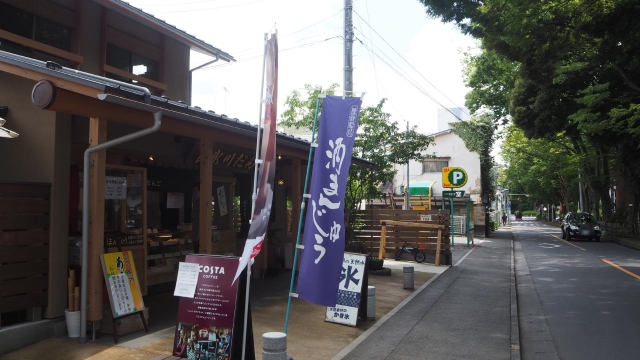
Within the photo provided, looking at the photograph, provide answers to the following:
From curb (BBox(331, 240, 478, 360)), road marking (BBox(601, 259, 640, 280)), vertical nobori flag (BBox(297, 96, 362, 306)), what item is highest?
vertical nobori flag (BBox(297, 96, 362, 306))

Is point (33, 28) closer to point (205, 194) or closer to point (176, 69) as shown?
point (176, 69)

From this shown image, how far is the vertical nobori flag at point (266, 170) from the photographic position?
4.95 m

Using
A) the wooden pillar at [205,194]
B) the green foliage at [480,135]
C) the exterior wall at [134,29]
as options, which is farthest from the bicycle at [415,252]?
the green foliage at [480,135]

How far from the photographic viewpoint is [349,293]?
801 cm

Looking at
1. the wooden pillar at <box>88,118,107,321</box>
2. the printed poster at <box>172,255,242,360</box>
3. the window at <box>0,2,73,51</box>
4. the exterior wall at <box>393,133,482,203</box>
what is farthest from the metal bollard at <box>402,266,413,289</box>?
the exterior wall at <box>393,133,482,203</box>

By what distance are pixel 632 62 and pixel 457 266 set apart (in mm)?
8497

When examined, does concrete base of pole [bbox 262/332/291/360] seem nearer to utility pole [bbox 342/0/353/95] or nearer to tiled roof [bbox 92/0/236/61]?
tiled roof [bbox 92/0/236/61]

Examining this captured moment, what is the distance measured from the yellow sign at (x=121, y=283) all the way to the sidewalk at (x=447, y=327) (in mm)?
2889

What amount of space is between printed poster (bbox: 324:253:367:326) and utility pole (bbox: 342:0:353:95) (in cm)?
647

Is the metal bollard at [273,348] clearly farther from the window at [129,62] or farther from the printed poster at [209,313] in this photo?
the window at [129,62]

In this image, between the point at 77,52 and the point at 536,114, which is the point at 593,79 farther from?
the point at 77,52

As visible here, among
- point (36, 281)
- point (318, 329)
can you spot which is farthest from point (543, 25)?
point (36, 281)

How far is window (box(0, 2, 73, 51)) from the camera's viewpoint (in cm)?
786

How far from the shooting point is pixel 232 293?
528 cm
